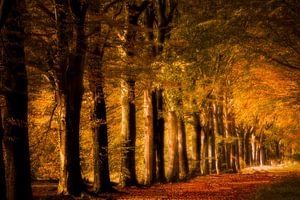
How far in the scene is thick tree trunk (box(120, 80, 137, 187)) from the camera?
19.5m

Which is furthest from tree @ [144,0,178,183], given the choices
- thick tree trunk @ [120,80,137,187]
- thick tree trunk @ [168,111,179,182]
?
thick tree trunk @ [120,80,137,187]

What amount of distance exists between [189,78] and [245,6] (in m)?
9.48

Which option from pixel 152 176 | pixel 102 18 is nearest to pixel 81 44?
pixel 102 18

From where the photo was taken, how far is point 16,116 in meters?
11.1

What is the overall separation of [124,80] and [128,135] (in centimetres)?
267

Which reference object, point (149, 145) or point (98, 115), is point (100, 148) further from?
point (149, 145)

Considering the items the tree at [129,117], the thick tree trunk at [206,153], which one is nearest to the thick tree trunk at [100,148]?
the tree at [129,117]

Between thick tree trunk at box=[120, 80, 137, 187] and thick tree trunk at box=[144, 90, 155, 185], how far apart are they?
1626 mm

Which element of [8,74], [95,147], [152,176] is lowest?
[152,176]

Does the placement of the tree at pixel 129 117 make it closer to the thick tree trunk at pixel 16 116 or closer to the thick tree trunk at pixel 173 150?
the thick tree trunk at pixel 173 150

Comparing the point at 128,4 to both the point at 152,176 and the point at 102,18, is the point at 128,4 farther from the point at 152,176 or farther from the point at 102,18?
the point at 152,176

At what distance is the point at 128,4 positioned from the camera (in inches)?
784

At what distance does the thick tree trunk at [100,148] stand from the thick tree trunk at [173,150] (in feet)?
24.0

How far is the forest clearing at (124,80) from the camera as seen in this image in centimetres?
1133
